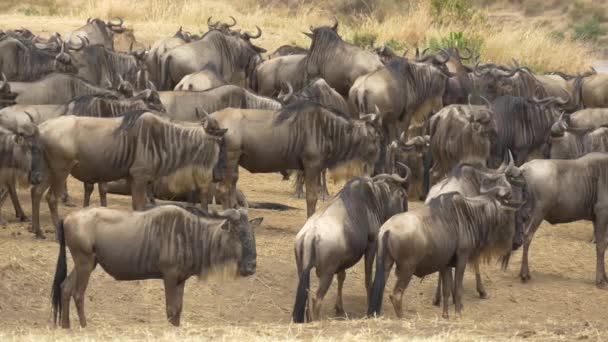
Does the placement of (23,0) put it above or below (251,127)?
below

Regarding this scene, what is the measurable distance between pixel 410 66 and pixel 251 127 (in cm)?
416

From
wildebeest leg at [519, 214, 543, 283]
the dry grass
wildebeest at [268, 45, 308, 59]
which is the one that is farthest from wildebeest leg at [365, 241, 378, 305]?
the dry grass

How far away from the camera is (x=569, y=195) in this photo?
43.0 ft

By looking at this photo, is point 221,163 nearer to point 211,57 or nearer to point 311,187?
point 311,187

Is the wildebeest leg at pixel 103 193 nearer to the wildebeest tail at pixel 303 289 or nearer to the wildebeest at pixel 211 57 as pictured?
the wildebeest tail at pixel 303 289

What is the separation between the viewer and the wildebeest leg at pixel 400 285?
1099 cm

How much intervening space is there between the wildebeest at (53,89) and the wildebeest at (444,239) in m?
4.59

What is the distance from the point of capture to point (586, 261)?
46.1 feet

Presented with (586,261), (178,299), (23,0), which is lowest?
(23,0)

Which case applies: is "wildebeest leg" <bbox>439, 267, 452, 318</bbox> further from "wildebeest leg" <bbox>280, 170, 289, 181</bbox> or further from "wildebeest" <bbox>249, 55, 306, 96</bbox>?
"wildebeest" <bbox>249, 55, 306, 96</bbox>

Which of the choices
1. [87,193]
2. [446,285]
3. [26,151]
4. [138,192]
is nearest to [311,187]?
[138,192]

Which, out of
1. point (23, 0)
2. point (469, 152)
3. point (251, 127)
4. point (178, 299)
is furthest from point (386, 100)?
point (23, 0)

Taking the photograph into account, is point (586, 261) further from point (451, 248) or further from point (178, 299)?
point (178, 299)

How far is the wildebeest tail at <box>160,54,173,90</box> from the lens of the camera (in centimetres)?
1794
